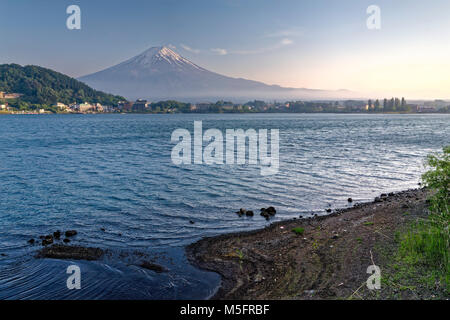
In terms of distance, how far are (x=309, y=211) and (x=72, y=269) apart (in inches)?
410

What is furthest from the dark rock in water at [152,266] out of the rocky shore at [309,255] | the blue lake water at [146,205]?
the rocky shore at [309,255]

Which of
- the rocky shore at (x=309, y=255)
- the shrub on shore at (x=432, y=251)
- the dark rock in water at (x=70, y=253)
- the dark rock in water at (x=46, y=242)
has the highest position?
the shrub on shore at (x=432, y=251)

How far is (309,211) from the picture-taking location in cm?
1580

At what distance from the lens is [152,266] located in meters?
10.2

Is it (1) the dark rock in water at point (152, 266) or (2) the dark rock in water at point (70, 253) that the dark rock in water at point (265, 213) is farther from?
(2) the dark rock in water at point (70, 253)

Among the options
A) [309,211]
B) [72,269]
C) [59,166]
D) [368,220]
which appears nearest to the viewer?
[72,269]

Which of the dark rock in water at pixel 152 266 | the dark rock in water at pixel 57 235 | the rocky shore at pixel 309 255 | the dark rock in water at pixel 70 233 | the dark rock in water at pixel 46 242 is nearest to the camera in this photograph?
the rocky shore at pixel 309 255

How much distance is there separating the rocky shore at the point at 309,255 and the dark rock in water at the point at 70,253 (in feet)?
10.5

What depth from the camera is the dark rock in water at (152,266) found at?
9977 millimetres

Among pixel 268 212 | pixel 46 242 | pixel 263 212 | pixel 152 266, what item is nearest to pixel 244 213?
pixel 263 212

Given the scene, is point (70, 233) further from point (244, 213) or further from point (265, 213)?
point (265, 213)
